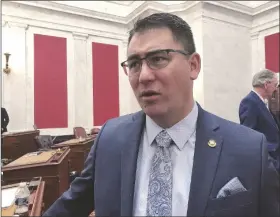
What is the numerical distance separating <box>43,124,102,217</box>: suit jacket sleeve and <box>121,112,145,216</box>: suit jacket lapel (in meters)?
0.16

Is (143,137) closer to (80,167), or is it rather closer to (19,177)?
(19,177)

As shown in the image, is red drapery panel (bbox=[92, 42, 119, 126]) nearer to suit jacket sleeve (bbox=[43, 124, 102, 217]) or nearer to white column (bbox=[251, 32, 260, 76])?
Answer: white column (bbox=[251, 32, 260, 76])

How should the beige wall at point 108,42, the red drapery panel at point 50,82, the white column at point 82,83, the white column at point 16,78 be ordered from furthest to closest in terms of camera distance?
the white column at point 82,83, the red drapery panel at point 50,82, the beige wall at point 108,42, the white column at point 16,78

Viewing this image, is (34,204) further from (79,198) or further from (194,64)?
(194,64)

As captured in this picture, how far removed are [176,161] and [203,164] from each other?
0.30 feet

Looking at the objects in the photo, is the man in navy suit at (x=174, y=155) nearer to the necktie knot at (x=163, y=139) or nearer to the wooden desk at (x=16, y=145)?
the necktie knot at (x=163, y=139)

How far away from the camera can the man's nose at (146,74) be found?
96 cm

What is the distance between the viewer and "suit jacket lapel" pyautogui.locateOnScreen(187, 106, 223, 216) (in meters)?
0.92

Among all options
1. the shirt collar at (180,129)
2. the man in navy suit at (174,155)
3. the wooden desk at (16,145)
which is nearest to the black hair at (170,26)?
the man in navy suit at (174,155)

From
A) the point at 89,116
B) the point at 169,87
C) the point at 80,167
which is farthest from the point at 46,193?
the point at 89,116

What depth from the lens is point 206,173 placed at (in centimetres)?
96

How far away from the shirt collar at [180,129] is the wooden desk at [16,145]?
5.37 m

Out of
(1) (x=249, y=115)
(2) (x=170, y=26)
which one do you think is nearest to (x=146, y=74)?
(2) (x=170, y=26)

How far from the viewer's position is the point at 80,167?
4898 millimetres
